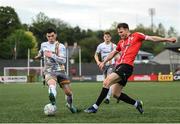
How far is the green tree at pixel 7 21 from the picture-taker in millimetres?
125625

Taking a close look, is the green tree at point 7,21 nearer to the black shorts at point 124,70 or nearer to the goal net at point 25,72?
the goal net at point 25,72

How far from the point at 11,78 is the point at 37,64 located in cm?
2343

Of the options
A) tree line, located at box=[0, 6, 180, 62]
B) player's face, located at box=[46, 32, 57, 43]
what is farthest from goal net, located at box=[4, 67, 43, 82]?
player's face, located at box=[46, 32, 57, 43]

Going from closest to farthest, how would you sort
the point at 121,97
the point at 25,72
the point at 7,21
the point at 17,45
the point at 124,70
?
1. the point at 124,70
2. the point at 121,97
3. the point at 25,72
4. the point at 17,45
5. the point at 7,21

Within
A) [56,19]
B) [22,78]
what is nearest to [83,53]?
[56,19]

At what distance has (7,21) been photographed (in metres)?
128

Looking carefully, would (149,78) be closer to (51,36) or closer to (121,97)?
(121,97)

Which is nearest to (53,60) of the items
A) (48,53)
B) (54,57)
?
(54,57)

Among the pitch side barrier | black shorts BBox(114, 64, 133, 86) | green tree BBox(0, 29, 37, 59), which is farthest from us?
green tree BBox(0, 29, 37, 59)

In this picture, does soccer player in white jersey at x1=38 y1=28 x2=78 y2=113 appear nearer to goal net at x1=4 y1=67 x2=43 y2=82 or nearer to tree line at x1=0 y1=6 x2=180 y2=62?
goal net at x1=4 y1=67 x2=43 y2=82

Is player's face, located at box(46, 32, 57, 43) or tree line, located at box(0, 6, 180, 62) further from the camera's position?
tree line, located at box(0, 6, 180, 62)

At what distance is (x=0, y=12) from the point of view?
4882 inches

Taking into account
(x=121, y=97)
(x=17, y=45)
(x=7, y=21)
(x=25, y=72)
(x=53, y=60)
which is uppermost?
(x=7, y=21)

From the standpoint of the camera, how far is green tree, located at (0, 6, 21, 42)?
12562 cm
